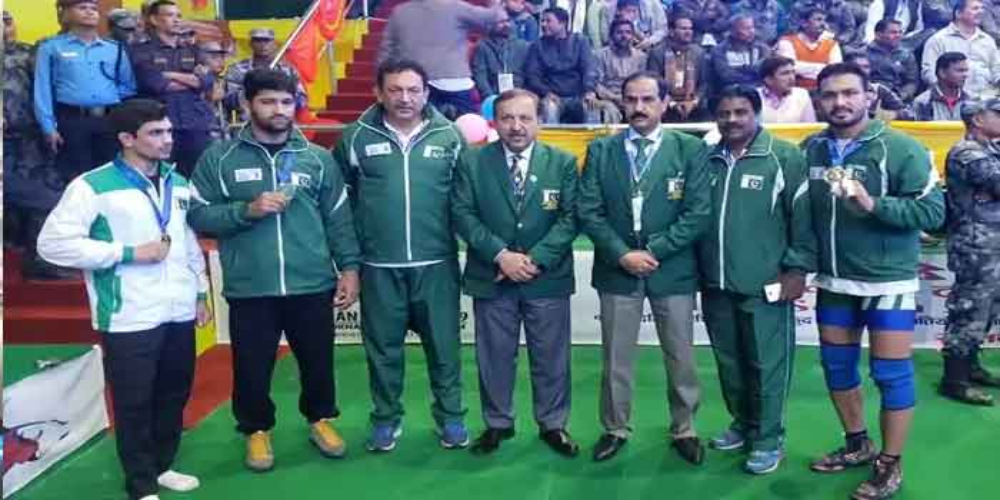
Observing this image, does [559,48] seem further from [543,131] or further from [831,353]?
[831,353]

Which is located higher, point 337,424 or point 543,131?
point 543,131

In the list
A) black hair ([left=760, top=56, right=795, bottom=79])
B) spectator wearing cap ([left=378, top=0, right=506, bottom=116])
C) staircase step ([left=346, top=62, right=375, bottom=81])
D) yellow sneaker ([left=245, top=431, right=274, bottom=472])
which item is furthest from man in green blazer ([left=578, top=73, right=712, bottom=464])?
staircase step ([left=346, top=62, right=375, bottom=81])

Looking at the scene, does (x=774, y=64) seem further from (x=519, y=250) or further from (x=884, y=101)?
(x=519, y=250)

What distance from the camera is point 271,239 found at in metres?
3.86

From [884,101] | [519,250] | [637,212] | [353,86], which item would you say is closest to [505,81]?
[353,86]

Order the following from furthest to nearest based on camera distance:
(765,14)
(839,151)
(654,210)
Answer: (765,14), (654,210), (839,151)

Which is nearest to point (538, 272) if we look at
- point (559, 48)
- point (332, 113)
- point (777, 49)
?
point (559, 48)

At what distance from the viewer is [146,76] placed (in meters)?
5.84

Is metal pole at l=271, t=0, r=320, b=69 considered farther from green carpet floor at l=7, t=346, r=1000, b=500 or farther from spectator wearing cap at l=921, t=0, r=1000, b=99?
spectator wearing cap at l=921, t=0, r=1000, b=99

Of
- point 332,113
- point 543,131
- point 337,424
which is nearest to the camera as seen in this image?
point 337,424

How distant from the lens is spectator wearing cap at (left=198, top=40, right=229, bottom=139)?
640 cm

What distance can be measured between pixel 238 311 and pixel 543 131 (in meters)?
3.35

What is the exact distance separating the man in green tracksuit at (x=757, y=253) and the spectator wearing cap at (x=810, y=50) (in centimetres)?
430

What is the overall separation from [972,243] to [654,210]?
1.89 meters
